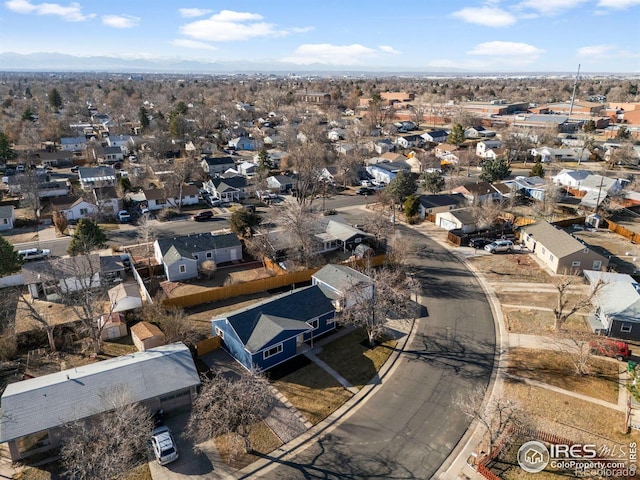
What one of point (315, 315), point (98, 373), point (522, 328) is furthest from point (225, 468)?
point (522, 328)

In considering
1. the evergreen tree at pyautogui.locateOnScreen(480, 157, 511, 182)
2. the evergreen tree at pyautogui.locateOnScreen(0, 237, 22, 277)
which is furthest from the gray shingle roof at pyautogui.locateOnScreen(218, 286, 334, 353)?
the evergreen tree at pyautogui.locateOnScreen(480, 157, 511, 182)

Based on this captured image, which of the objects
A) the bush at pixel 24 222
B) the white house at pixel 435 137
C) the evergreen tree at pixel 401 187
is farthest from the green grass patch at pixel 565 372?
the white house at pixel 435 137

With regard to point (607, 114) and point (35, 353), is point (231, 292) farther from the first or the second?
point (607, 114)

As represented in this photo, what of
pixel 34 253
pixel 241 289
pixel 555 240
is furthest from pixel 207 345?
pixel 555 240

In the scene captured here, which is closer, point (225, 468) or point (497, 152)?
point (225, 468)

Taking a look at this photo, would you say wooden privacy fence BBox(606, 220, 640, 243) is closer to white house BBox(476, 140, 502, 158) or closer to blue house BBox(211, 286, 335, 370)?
blue house BBox(211, 286, 335, 370)

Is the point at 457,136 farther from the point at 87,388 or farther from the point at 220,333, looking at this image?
the point at 87,388
